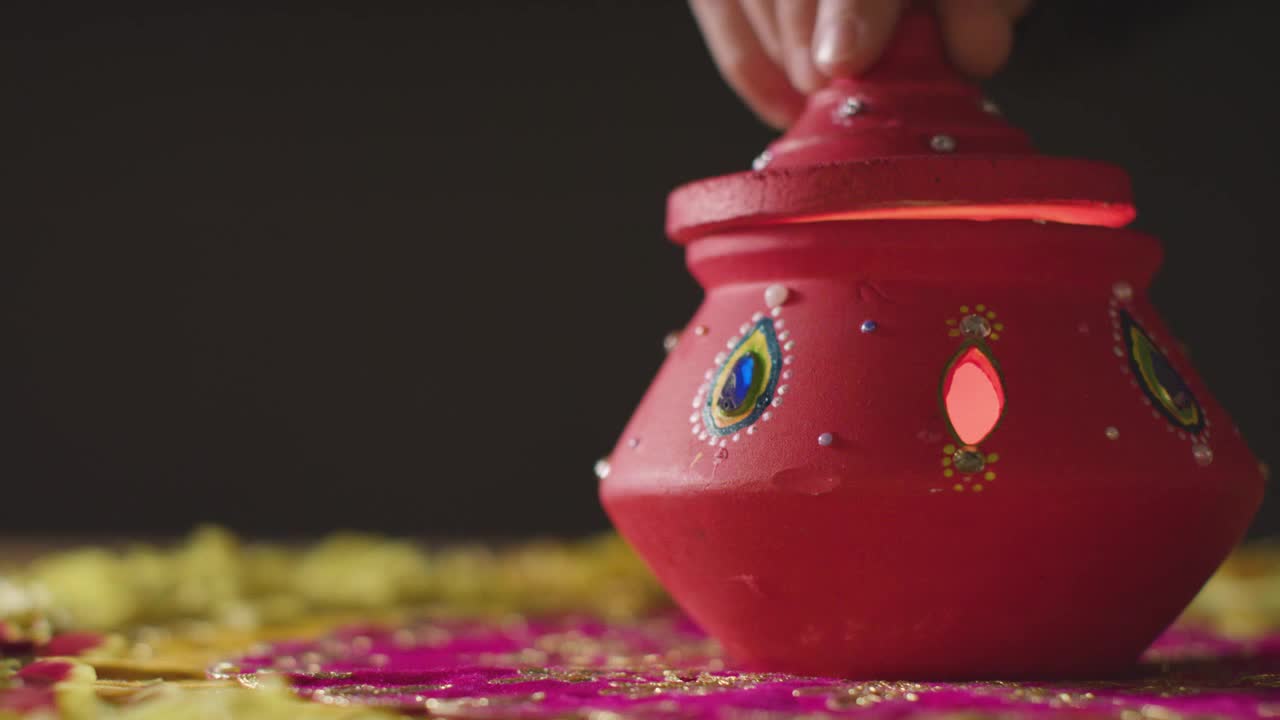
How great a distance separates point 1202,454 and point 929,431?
13 cm

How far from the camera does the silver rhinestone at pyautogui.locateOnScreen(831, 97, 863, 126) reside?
0.73m

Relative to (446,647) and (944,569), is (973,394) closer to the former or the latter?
(944,569)

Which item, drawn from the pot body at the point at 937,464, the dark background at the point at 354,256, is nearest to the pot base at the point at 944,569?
the pot body at the point at 937,464

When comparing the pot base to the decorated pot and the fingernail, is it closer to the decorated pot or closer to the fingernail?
the decorated pot

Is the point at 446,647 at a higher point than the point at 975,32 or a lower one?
lower

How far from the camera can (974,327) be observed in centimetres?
66

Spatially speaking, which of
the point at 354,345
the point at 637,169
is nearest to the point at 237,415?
the point at 354,345

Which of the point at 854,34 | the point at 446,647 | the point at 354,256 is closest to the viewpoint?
the point at 854,34

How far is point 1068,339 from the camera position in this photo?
0.67 metres

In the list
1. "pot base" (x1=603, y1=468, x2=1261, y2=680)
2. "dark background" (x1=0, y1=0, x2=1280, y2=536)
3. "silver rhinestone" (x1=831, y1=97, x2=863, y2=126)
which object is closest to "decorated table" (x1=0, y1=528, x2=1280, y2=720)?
"pot base" (x1=603, y1=468, x2=1261, y2=680)

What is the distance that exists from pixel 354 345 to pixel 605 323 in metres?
0.40

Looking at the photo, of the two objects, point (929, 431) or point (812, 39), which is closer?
point (929, 431)

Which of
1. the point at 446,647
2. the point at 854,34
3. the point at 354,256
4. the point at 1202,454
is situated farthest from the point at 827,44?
the point at 354,256

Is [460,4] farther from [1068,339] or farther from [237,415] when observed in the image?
[1068,339]
